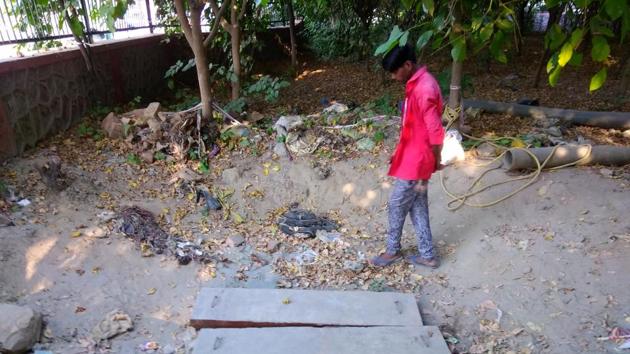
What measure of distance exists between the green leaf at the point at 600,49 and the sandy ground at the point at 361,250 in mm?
1622

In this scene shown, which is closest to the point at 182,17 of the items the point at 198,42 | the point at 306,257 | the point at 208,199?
the point at 198,42

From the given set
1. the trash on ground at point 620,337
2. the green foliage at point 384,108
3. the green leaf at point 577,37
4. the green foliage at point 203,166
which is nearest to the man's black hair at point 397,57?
the green leaf at point 577,37

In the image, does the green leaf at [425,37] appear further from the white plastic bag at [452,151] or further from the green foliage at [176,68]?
the green foliage at [176,68]

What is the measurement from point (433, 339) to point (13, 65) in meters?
4.82

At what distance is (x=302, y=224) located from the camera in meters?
4.17

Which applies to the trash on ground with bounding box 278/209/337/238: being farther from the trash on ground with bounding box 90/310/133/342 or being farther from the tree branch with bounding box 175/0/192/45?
the tree branch with bounding box 175/0/192/45

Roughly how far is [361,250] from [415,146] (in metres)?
1.23

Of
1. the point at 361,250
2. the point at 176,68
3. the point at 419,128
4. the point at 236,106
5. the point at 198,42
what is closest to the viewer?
the point at 419,128

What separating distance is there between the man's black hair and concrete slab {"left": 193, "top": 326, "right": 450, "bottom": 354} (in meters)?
1.70

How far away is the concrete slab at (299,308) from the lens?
283 centimetres

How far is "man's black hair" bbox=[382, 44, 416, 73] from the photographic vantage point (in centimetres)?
285

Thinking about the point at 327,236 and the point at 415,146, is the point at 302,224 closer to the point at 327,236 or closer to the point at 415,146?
the point at 327,236

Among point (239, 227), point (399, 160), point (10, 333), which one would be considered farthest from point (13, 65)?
point (399, 160)

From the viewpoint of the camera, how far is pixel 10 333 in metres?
2.48
